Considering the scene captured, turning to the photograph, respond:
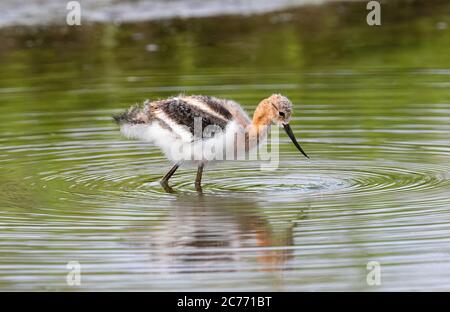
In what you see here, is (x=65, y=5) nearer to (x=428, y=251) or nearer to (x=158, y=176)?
(x=158, y=176)

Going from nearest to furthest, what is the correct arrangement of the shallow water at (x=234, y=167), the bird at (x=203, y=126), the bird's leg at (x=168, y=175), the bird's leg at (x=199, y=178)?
the shallow water at (x=234, y=167) < the bird at (x=203, y=126) < the bird's leg at (x=199, y=178) < the bird's leg at (x=168, y=175)

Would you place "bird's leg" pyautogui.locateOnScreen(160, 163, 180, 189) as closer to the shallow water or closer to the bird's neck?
the shallow water

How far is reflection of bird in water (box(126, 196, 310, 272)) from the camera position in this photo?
27.1 feet

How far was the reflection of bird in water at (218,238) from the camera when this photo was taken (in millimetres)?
8266

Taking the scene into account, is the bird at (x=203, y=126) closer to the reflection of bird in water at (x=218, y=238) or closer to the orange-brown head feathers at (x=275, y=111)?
the orange-brown head feathers at (x=275, y=111)

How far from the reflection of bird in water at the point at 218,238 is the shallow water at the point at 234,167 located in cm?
2

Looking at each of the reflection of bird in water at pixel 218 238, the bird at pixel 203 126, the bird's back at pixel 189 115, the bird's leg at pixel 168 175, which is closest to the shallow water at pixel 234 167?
the reflection of bird in water at pixel 218 238

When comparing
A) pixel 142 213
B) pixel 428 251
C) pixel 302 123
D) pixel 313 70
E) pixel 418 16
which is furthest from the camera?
pixel 418 16

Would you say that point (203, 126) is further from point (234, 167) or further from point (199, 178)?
point (234, 167)

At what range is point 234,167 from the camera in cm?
1174
